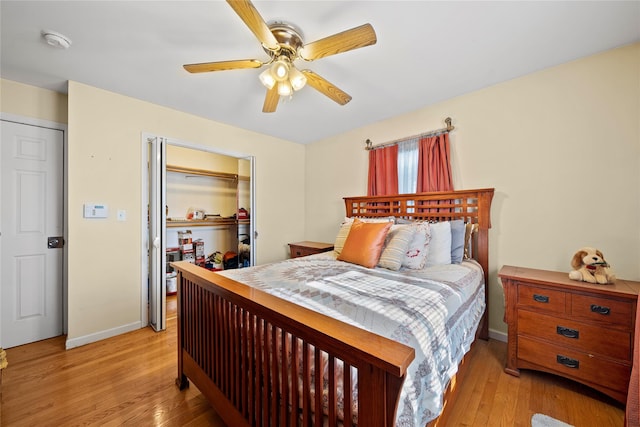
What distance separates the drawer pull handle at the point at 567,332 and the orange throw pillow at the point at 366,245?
4.14ft

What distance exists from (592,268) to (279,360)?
2.10m

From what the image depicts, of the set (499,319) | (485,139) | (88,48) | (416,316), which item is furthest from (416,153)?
(88,48)

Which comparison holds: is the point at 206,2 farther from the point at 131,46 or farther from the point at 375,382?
the point at 375,382

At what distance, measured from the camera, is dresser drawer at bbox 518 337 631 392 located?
144 centimetres

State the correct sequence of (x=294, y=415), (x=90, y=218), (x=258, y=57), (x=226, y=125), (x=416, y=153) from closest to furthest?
1. (x=294, y=415)
2. (x=258, y=57)
3. (x=90, y=218)
4. (x=416, y=153)
5. (x=226, y=125)

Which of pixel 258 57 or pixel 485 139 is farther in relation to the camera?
pixel 485 139

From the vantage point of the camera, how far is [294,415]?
896 mm

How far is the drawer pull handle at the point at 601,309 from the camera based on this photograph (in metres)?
1.49

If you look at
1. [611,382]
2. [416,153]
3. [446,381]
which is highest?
[416,153]

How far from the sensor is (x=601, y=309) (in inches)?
59.2

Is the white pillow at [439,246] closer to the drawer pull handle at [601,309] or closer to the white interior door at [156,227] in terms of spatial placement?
the drawer pull handle at [601,309]

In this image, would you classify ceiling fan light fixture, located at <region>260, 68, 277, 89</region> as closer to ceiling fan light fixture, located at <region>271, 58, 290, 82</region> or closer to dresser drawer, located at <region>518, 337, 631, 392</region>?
ceiling fan light fixture, located at <region>271, 58, 290, 82</region>

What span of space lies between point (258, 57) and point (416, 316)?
2.06 meters

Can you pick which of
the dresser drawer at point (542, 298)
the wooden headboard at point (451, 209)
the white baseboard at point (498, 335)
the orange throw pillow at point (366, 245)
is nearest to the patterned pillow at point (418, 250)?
the orange throw pillow at point (366, 245)
